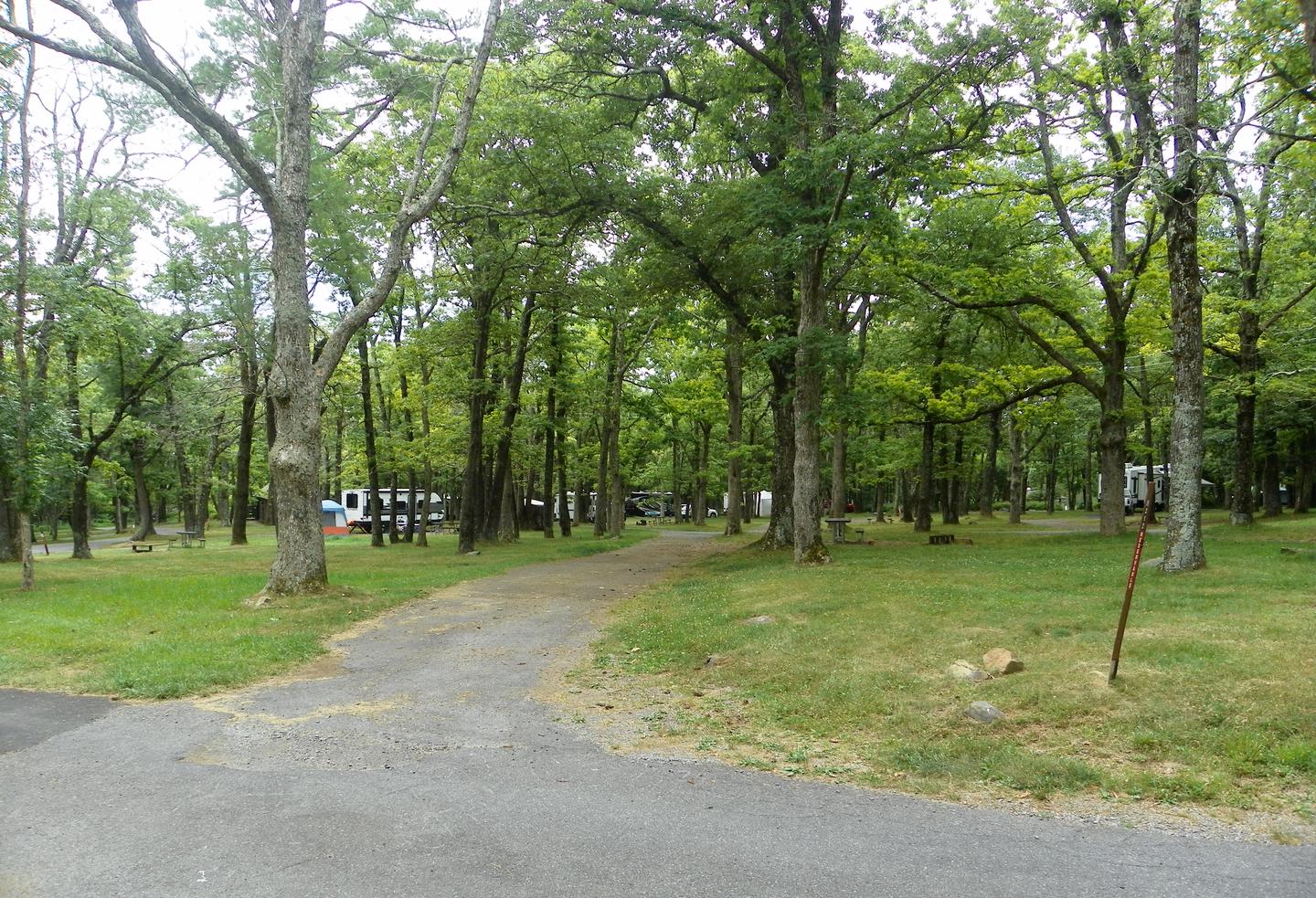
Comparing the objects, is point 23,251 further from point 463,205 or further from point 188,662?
point 188,662

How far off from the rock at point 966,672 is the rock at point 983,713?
1.93 ft

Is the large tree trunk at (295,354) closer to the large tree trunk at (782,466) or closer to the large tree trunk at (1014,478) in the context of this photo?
the large tree trunk at (782,466)

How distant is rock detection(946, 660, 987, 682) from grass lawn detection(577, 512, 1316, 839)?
0.08m

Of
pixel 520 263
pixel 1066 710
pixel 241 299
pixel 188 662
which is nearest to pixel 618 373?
pixel 520 263

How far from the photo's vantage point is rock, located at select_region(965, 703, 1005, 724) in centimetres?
551

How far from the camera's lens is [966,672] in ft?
21.0

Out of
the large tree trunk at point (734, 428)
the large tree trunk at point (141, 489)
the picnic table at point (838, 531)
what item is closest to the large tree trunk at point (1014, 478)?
the large tree trunk at point (734, 428)

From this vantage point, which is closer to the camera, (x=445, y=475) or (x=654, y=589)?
(x=654, y=589)

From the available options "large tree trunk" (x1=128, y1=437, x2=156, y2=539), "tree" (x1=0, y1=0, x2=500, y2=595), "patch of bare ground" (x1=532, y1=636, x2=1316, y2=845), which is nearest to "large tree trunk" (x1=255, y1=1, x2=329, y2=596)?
"tree" (x1=0, y1=0, x2=500, y2=595)

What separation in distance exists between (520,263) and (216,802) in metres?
16.6

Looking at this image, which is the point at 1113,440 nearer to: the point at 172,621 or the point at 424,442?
the point at 172,621

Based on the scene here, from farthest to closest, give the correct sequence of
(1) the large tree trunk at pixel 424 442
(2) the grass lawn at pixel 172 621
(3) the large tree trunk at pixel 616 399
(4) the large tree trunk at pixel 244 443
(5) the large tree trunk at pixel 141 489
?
1. (5) the large tree trunk at pixel 141 489
2. (3) the large tree trunk at pixel 616 399
3. (1) the large tree trunk at pixel 424 442
4. (4) the large tree trunk at pixel 244 443
5. (2) the grass lawn at pixel 172 621

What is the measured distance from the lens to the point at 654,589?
14.6 meters

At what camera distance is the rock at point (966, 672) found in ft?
20.7
